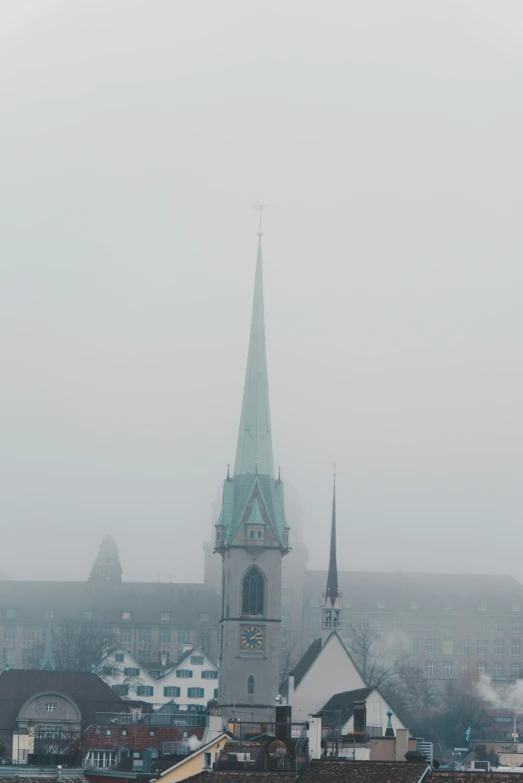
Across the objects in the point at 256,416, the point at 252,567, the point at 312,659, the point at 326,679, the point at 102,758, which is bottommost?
the point at 102,758

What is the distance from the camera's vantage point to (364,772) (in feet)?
197

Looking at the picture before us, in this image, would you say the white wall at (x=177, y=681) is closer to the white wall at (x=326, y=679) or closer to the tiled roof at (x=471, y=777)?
the white wall at (x=326, y=679)

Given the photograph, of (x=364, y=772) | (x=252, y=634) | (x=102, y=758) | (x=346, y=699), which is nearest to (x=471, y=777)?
(x=364, y=772)

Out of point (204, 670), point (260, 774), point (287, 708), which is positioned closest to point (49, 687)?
point (204, 670)

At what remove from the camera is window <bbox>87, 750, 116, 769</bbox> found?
325ft

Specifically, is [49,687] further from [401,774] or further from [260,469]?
[401,774]

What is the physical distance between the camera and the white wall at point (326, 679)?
457ft

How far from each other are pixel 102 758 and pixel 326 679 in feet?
137

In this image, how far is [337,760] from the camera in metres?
65.2

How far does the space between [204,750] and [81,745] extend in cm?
2805

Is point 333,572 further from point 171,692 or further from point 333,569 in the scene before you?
point 171,692

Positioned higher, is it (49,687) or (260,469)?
(260,469)

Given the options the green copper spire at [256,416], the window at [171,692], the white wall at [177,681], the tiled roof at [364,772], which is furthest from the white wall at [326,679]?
the tiled roof at [364,772]

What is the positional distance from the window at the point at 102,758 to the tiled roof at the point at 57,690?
35.0m
